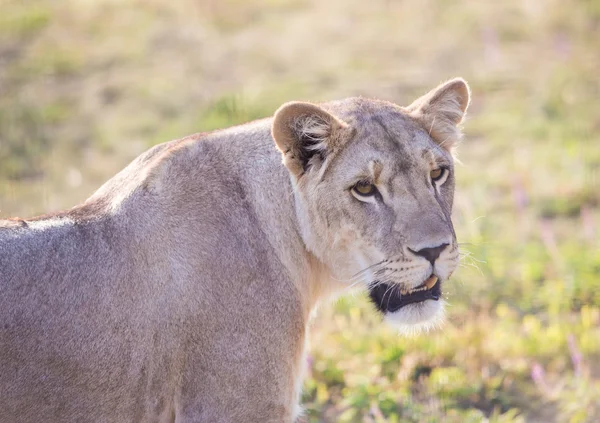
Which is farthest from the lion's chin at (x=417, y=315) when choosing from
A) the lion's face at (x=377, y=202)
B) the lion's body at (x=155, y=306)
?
the lion's body at (x=155, y=306)

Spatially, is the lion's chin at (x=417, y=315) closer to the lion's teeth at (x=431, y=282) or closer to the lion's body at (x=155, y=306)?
the lion's teeth at (x=431, y=282)

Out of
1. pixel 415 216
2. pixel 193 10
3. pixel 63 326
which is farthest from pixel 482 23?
pixel 63 326

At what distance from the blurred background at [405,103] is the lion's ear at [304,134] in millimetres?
1063

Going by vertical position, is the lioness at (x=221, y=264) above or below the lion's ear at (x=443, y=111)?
below

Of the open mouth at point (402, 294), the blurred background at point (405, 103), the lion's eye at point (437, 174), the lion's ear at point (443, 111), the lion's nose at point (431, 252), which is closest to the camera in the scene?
the lion's nose at point (431, 252)

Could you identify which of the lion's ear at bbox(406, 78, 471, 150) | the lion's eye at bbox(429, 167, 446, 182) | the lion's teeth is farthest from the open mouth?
the lion's ear at bbox(406, 78, 471, 150)

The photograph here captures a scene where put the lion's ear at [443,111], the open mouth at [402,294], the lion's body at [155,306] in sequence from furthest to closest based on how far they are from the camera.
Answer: the lion's ear at [443,111] → the open mouth at [402,294] → the lion's body at [155,306]

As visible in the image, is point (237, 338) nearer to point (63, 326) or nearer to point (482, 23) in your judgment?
point (63, 326)

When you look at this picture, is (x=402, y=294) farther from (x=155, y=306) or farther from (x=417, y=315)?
(x=155, y=306)

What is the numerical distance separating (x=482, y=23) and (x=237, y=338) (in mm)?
9729

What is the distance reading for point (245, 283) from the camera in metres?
3.89

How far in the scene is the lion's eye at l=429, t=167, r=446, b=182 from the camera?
4.12 m

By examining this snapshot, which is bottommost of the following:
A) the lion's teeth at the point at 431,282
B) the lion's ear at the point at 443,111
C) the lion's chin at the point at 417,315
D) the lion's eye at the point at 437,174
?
the lion's chin at the point at 417,315

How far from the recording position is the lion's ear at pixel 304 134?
393 centimetres
